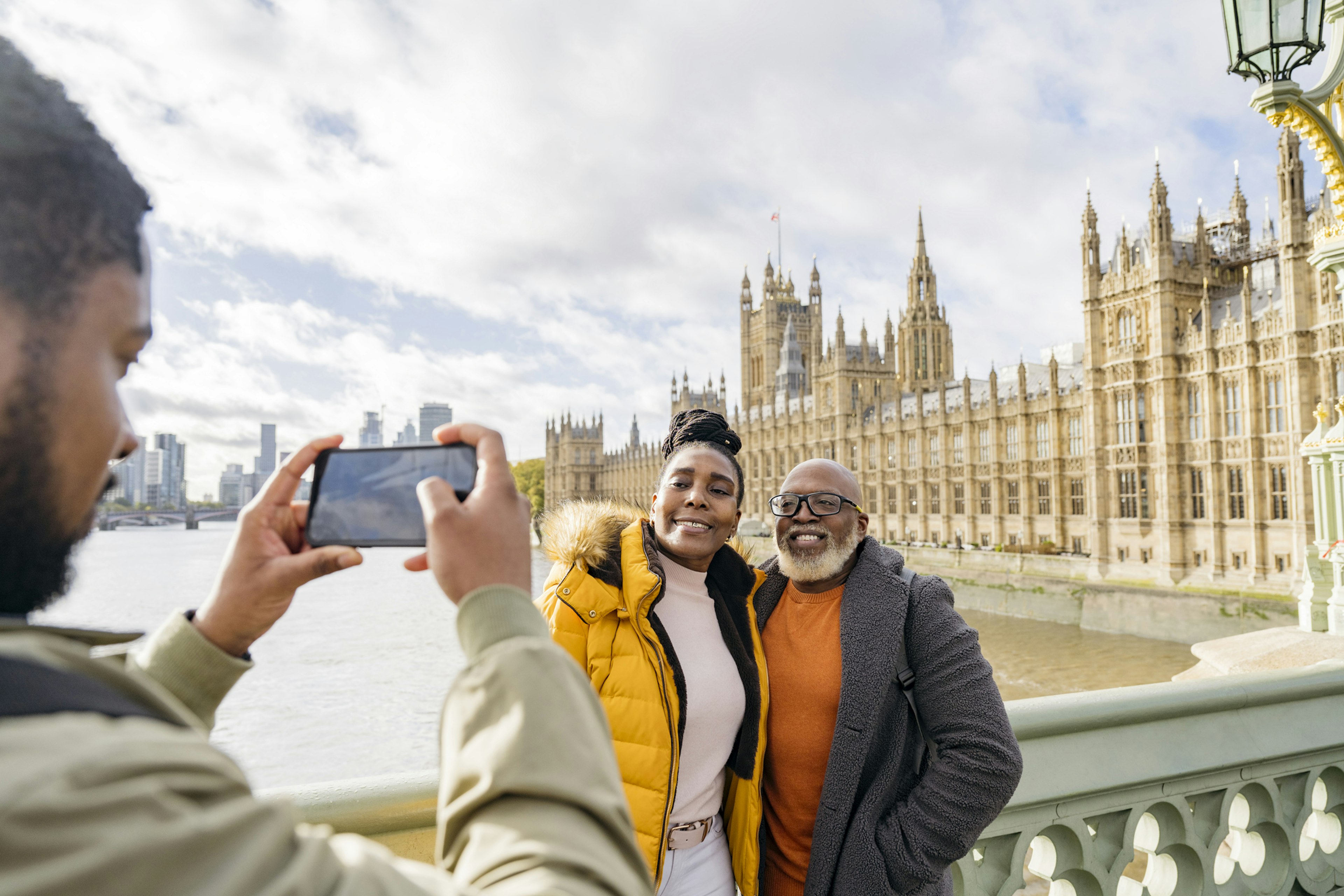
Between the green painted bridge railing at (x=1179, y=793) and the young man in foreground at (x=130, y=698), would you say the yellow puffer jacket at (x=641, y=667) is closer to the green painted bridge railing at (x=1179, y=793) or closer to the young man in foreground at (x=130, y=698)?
the green painted bridge railing at (x=1179, y=793)

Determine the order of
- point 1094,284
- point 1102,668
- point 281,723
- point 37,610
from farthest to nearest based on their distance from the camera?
1. point 1094,284
2. point 1102,668
3. point 281,723
4. point 37,610

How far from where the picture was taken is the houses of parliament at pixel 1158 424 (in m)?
19.9

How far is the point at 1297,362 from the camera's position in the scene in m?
19.7

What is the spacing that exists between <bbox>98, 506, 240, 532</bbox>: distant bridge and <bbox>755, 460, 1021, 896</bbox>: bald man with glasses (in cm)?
3212

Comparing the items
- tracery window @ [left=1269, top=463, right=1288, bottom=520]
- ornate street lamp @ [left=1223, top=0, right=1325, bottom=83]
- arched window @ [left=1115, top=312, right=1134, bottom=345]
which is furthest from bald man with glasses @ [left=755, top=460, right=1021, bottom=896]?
arched window @ [left=1115, top=312, right=1134, bottom=345]

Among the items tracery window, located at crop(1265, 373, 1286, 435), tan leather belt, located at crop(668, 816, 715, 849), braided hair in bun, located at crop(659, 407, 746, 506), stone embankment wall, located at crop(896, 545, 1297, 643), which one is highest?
tracery window, located at crop(1265, 373, 1286, 435)

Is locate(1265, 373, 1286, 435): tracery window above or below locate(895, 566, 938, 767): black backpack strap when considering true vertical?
above

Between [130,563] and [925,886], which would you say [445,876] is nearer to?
[925,886]

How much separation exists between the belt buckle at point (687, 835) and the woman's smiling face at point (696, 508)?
62 centimetres

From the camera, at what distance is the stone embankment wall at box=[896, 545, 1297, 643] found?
1742 cm

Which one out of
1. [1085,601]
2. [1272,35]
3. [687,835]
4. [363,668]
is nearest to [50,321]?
[687,835]

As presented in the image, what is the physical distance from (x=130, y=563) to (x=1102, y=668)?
163 ft

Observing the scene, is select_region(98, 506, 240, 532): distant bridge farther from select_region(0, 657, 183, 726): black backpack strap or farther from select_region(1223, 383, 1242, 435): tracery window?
select_region(0, 657, 183, 726): black backpack strap

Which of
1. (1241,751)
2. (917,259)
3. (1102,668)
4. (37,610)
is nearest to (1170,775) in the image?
(1241,751)
